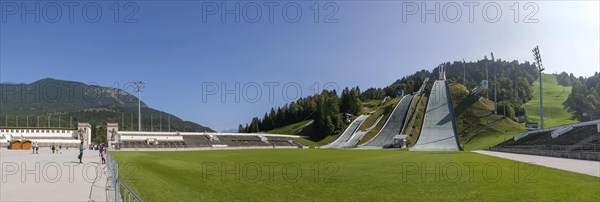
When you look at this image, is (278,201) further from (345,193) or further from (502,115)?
(502,115)

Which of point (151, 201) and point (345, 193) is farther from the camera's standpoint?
point (345, 193)

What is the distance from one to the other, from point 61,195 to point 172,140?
88.5 m

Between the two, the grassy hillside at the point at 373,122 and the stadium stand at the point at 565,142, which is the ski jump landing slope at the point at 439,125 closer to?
the grassy hillside at the point at 373,122

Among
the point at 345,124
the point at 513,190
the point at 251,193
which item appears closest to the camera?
the point at 251,193

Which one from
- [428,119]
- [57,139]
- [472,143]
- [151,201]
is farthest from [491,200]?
[57,139]

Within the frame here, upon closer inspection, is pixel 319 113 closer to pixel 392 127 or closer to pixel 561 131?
pixel 392 127

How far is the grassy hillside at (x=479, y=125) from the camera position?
76037 mm

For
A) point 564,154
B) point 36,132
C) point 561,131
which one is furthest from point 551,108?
point 36,132

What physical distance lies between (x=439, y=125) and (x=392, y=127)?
10.8m

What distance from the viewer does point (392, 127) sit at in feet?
320

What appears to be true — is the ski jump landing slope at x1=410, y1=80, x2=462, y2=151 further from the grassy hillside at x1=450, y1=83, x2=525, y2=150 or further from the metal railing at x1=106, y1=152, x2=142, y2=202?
the metal railing at x1=106, y1=152, x2=142, y2=202

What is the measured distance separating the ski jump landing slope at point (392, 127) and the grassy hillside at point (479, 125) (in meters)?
12.8

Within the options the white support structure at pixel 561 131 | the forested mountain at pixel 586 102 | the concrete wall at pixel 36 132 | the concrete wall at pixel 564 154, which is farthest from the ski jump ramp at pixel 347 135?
the forested mountain at pixel 586 102

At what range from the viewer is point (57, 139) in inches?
3649
